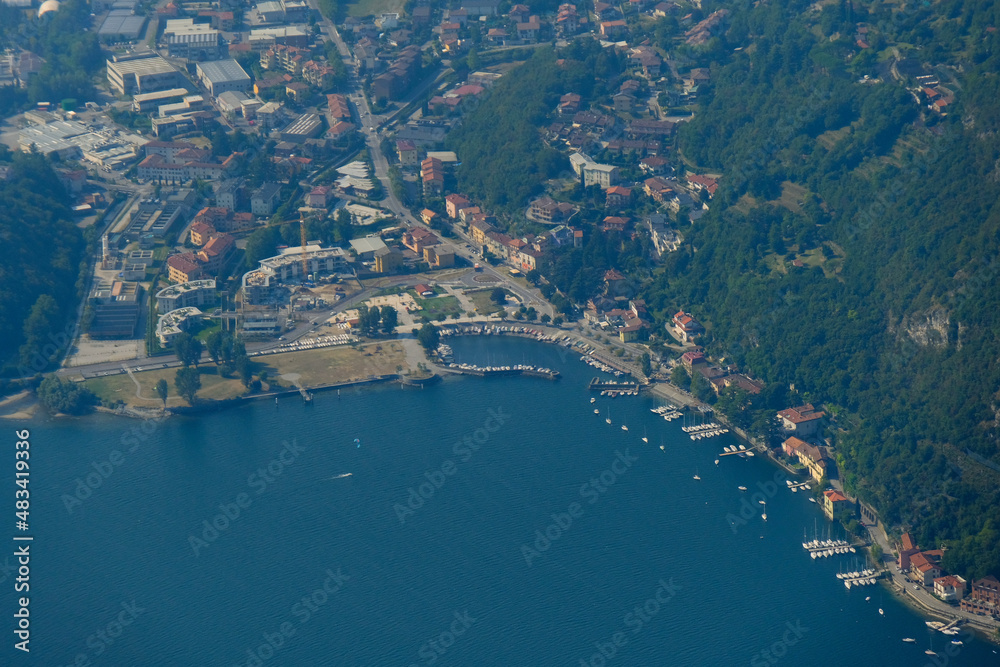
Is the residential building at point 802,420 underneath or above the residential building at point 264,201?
underneath

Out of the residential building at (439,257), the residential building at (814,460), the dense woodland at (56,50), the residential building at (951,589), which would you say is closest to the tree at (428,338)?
the residential building at (439,257)

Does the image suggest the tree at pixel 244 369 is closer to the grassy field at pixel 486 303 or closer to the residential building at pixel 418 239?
the grassy field at pixel 486 303

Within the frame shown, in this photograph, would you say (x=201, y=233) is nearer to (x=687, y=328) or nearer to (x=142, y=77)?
(x=142, y=77)

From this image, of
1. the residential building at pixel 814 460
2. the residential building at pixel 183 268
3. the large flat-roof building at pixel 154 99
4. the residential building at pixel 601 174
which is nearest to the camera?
the residential building at pixel 814 460

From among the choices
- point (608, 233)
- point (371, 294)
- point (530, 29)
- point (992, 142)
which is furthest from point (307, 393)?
point (530, 29)

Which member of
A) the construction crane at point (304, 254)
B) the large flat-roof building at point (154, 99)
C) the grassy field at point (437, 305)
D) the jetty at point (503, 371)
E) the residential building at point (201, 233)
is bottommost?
the jetty at point (503, 371)

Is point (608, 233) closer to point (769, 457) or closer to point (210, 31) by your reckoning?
point (769, 457)

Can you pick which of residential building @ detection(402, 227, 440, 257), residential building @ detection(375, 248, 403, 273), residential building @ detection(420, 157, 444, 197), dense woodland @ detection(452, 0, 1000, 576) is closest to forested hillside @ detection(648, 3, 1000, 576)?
dense woodland @ detection(452, 0, 1000, 576)

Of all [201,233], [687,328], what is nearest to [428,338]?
[687,328]
